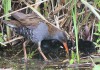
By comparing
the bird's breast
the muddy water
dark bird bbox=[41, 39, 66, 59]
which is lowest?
the muddy water

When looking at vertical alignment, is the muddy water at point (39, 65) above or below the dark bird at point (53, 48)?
below

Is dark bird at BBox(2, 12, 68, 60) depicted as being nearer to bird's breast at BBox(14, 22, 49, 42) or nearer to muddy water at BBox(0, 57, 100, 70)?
bird's breast at BBox(14, 22, 49, 42)

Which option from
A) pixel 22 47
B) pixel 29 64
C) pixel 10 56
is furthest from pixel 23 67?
pixel 22 47

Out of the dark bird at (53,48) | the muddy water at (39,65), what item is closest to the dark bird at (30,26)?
the dark bird at (53,48)

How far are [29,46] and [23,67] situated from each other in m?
1.15

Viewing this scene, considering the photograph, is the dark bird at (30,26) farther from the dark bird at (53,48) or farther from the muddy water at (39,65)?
the muddy water at (39,65)

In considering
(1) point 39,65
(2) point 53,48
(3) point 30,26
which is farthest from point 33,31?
(1) point 39,65

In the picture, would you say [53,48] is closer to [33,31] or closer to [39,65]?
[33,31]

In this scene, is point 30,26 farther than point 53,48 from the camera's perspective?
No

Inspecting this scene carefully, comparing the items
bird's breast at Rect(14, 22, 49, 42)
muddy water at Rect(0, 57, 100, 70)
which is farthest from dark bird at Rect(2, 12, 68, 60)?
muddy water at Rect(0, 57, 100, 70)

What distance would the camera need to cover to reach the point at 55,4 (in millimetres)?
5492

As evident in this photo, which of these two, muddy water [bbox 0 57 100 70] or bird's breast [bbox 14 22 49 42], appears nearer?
muddy water [bbox 0 57 100 70]

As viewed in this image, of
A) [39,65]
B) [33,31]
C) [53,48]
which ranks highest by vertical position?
[33,31]

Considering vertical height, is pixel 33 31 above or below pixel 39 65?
above
